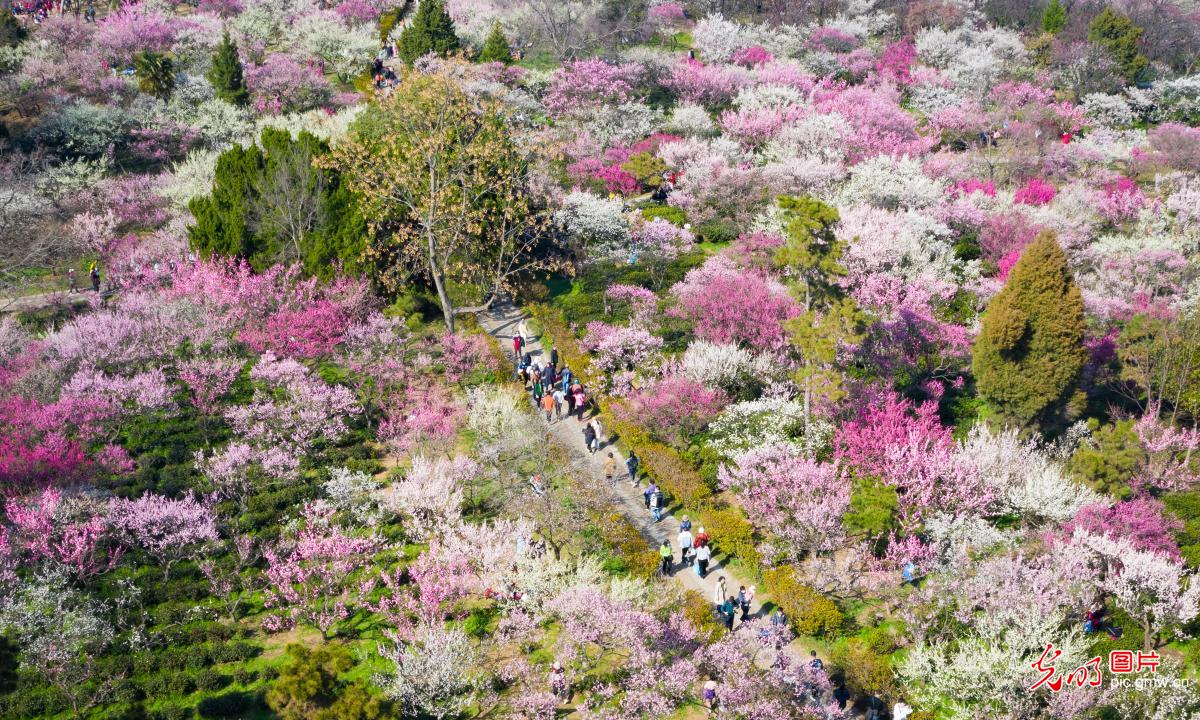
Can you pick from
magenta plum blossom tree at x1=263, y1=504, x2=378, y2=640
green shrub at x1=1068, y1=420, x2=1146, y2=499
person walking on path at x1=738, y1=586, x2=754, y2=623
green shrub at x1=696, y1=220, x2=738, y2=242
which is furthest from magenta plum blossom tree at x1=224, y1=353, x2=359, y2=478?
green shrub at x1=1068, y1=420, x2=1146, y2=499

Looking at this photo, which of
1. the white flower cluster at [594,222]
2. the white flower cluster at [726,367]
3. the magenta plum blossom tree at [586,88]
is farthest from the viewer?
the magenta plum blossom tree at [586,88]

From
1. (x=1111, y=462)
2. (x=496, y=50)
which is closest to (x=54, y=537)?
(x=1111, y=462)

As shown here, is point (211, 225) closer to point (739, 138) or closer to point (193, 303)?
point (193, 303)

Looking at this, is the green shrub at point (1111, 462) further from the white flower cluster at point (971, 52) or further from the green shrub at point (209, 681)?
the white flower cluster at point (971, 52)

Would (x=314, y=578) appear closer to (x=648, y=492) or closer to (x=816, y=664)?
(x=648, y=492)

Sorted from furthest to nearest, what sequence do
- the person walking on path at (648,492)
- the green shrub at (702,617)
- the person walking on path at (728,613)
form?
the person walking on path at (648,492) < the person walking on path at (728,613) < the green shrub at (702,617)

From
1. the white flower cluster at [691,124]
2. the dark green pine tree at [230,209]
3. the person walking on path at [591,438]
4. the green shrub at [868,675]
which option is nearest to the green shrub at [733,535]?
the green shrub at [868,675]

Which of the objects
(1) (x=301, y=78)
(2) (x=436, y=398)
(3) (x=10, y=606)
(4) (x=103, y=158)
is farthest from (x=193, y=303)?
(1) (x=301, y=78)
